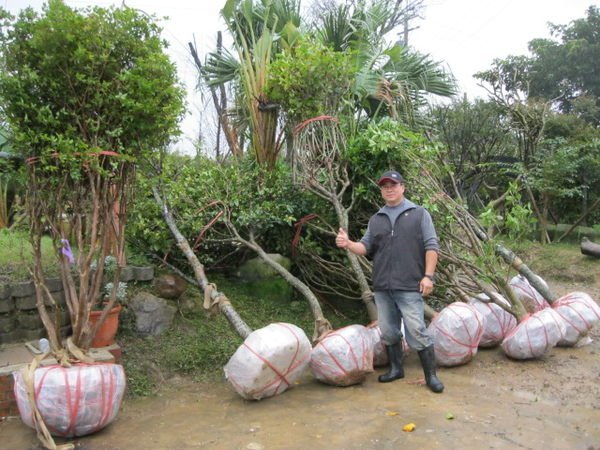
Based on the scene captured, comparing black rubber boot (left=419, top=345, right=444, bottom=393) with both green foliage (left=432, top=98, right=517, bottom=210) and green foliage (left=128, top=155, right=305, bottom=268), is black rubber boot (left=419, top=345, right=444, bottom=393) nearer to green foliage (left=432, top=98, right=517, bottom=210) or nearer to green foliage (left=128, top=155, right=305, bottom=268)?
green foliage (left=128, top=155, right=305, bottom=268)

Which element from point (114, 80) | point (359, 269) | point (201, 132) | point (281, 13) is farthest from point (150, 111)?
point (201, 132)

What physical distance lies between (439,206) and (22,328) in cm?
403

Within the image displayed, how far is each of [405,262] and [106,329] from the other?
2.45m

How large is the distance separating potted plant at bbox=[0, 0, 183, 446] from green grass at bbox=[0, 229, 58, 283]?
555 mm

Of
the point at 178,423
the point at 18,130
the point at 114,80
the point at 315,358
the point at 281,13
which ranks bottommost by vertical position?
the point at 178,423

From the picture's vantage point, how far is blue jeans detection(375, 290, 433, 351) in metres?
3.74

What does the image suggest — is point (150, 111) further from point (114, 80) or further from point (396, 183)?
point (396, 183)

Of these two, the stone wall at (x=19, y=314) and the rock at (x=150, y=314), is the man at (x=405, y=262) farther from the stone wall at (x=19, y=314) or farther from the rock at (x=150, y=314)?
the stone wall at (x=19, y=314)

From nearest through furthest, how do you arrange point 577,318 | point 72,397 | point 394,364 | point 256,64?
point 72,397
point 394,364
point 577,318
point 256,64

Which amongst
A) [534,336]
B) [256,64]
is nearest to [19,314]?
[256,64]

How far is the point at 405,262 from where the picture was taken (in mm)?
3742

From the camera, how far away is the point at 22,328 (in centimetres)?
394

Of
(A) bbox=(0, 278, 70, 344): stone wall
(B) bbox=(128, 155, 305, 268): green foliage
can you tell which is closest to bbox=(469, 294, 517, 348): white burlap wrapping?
(B) bbox=(128, 155, 305, 268): green foliage

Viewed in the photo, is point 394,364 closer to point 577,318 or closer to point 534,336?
point 534,336
